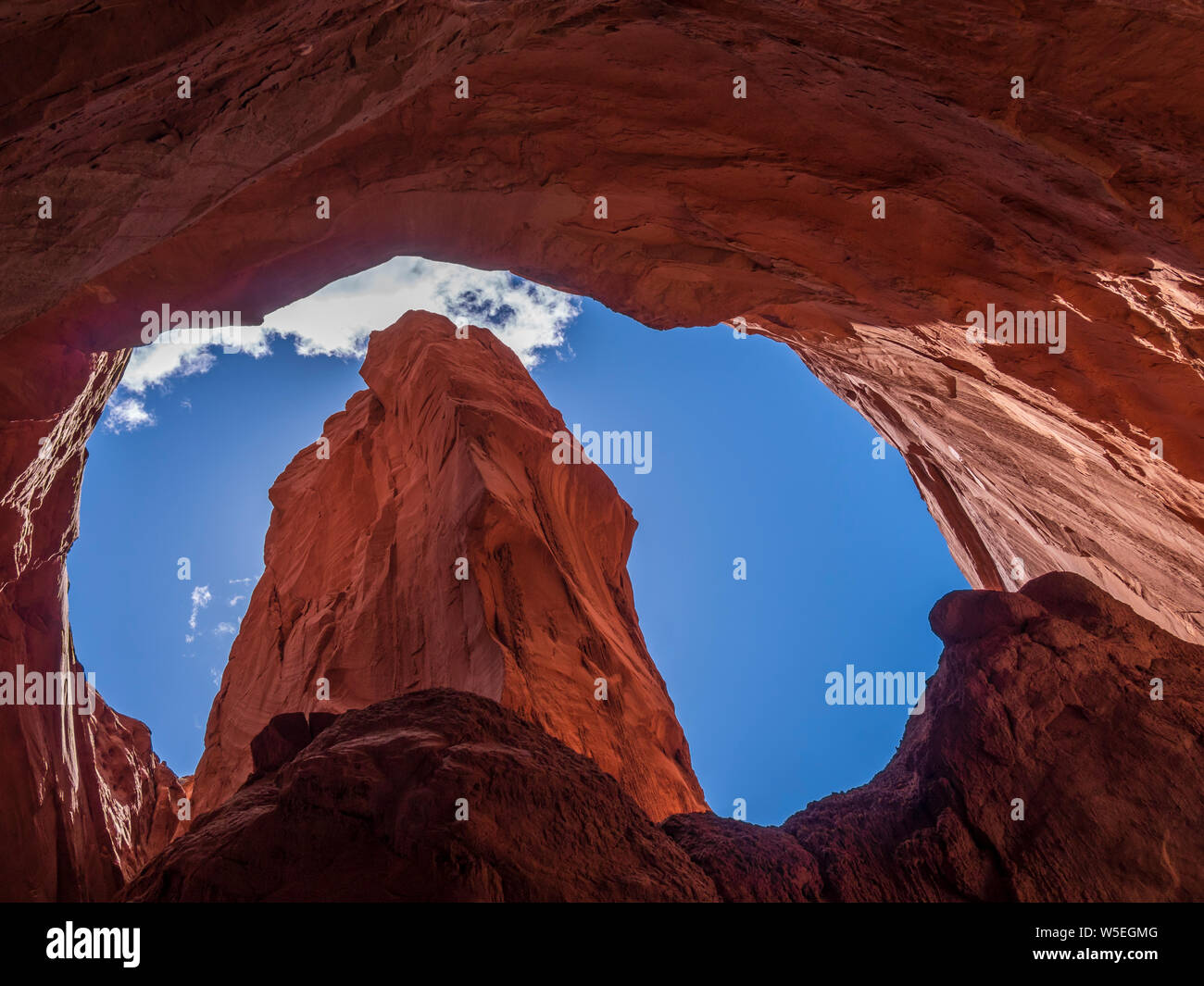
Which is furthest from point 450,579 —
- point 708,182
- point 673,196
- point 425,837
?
point 708,182

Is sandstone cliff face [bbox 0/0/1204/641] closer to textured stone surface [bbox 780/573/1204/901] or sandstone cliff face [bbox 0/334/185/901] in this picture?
sandstone cliff face [bbox 0/334/185/901]

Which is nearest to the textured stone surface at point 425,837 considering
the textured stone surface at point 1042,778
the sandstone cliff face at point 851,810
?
the sandstone cliff face at point 851,810

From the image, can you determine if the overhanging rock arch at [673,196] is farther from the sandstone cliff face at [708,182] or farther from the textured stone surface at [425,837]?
the textured stone surface at [425,837]

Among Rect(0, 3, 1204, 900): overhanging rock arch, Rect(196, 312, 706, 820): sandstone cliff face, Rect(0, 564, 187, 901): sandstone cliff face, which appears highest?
Rect(0, 3, 1204, 900): overhanging rock arch

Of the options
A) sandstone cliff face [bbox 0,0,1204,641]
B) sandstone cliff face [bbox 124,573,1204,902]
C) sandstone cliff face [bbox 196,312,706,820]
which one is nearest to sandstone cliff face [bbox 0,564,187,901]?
sandstone cliff face [bbox 196,312,706,820]

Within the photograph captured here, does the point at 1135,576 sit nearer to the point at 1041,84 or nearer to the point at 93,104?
the point at 1041,84

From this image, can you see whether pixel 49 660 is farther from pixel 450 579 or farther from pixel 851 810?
pixel 851 810
